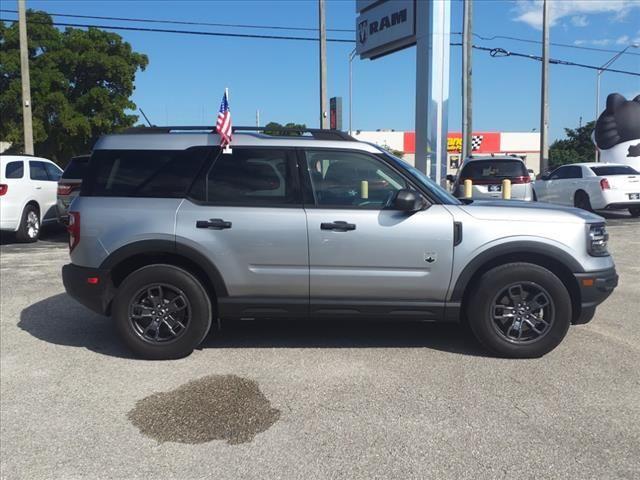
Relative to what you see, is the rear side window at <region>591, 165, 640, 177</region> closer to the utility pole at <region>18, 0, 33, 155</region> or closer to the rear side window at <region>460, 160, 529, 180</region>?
the rear side window at <region>460, 160, 529, 180</region>

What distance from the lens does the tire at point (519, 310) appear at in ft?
15.1

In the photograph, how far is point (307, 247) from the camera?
4645 mm

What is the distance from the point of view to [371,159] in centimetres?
480

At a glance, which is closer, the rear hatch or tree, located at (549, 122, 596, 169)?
the rear hatch

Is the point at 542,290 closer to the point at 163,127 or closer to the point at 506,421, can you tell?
→ the point at 506,421

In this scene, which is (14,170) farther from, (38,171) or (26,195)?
(38,171)

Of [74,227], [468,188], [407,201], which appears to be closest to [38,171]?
[74,227]

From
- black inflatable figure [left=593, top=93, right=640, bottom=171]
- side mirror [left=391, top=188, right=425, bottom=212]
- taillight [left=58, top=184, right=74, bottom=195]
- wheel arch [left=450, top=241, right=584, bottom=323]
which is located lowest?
wheel arch [left=450, top=241, right=584, bottom=323]

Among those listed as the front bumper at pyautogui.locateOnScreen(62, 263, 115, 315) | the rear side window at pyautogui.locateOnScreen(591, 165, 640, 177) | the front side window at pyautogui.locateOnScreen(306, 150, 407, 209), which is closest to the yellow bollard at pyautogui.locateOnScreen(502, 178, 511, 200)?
the rear side window at pyautogui.locateOnScreen(591, 165, 640, 177)

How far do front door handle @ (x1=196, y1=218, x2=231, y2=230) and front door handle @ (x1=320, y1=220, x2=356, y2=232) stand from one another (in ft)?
2.55

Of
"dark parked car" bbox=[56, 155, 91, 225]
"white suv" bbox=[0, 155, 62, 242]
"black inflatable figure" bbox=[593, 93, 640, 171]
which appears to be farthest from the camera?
"black inflatable figure" bbox=[593, 93, 640, 171]

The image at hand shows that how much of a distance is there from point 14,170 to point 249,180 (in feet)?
27.7

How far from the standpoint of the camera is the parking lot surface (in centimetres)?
319

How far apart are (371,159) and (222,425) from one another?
7.92 ft
